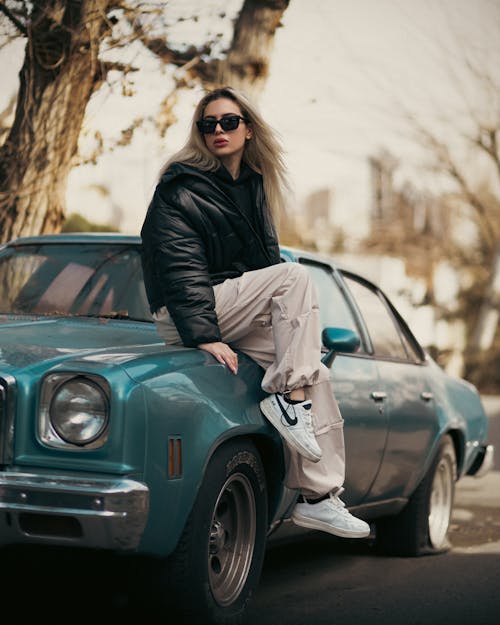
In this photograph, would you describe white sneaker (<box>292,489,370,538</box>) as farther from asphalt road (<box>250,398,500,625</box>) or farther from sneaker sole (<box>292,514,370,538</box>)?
asphalt road (<box>250,398,500,625</box>)

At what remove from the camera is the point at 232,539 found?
15.3 ft

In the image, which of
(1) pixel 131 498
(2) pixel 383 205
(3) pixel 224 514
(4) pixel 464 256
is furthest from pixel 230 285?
(2) pixel 383 205

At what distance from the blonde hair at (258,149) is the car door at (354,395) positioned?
91cm

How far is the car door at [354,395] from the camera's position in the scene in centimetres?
571

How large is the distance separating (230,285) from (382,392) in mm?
1752

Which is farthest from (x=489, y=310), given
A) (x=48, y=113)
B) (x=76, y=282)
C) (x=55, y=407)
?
(x=55, y=407)

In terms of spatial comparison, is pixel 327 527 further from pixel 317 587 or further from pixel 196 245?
pixel 196 245

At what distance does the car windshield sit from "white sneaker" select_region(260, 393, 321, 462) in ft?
3.24

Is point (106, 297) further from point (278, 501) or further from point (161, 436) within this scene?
point (161, 436)

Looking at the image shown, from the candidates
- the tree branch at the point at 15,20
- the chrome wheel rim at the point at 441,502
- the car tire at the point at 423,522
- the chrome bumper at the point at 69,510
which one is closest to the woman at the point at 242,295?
the chrome bumper at the point at 69,510

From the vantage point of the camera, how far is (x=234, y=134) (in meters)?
5.14

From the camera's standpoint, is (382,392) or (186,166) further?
(382,392)

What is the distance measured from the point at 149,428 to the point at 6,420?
49 centimetres

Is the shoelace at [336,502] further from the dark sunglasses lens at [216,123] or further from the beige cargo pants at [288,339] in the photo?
the dark sunglasses lens at [216,123]
